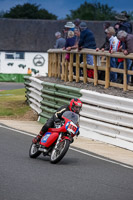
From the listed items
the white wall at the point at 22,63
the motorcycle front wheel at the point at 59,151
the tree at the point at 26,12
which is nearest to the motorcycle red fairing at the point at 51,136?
the motorcycle front wheel at the point at 59,151

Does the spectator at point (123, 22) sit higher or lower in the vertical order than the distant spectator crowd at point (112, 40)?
higher

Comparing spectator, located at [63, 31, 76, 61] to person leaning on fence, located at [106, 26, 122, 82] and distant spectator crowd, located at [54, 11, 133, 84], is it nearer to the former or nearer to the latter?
distant spectator crowd, located at [54, 11, 133, 84]

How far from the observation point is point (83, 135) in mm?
15734

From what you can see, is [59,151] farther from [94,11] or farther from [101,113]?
[94,11]

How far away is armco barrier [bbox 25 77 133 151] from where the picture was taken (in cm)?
1386

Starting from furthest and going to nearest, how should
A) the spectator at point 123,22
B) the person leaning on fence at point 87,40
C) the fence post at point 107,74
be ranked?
the person leaning on fence at point 87,40 → the spectator at point 123,22 → the fence post at point 107,74

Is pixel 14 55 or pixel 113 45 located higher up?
pixel 113 45

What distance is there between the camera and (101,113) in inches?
591

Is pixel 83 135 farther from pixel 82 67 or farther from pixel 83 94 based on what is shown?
pixel 82 67

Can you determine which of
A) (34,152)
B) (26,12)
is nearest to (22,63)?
(26,12)

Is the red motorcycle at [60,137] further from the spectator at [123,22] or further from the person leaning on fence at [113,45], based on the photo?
the spectator at [123,22]

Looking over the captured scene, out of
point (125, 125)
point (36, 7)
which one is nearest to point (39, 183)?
point (125, 125)

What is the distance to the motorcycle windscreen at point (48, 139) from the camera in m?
11.0

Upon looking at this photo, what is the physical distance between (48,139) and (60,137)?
38cm
